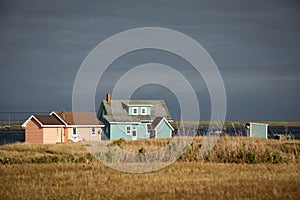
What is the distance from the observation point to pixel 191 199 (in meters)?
9.80

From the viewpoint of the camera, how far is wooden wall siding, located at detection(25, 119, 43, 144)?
53344 millimetres

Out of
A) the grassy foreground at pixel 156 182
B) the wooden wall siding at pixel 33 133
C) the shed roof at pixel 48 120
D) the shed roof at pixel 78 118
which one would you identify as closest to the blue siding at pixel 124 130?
the shed roof at pixel 78 118

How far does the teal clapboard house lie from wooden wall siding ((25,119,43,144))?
819 cm

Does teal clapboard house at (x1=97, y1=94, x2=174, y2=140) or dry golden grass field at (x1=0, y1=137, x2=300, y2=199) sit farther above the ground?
teal clapboard house at (x1=97, y1=94, x2=174, y2=140)

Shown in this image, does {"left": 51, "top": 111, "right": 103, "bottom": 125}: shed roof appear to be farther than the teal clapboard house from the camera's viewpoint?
No

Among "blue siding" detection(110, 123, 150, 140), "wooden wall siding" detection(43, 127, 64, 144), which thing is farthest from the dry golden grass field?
"blue siding" detection(110, 123, 150, 140)

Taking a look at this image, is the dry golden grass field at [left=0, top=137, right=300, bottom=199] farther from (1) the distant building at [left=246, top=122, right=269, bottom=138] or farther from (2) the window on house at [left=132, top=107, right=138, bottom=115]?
(2) the window on house at [left=132, top=107, right=138, bottom=115]

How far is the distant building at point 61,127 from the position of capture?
53469mm

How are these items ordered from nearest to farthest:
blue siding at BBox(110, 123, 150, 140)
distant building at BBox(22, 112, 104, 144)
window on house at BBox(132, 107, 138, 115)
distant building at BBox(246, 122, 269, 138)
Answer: distant building at BBox(246, 122, 269, 138) < distant building at BBox(22, 112, 104, 144) < blue siding at BBox(110, 123, 150, 140) < window on house at BBox(132, 107, 138, 115)

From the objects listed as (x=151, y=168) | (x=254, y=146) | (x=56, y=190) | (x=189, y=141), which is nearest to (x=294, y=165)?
(x=254, y=146)

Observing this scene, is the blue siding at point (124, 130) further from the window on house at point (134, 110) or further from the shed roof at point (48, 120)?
the shed roof at point (48, 120)

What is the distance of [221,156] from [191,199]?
359 inches

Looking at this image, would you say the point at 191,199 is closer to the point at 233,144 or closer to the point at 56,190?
the point at 56,190

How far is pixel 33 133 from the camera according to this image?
A: 53.8m
